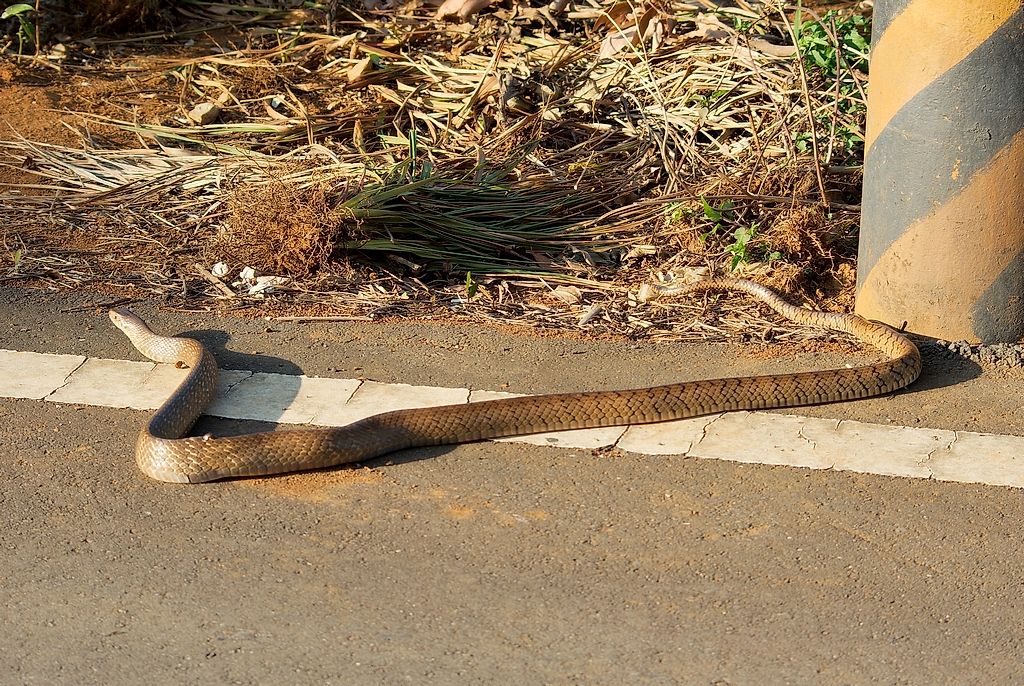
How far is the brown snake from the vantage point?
4859mm

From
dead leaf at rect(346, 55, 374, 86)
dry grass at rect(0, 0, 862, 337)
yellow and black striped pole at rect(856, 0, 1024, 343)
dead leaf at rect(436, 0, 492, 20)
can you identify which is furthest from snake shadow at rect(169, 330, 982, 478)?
dead leaf at rect(436, 0, 492, 20)

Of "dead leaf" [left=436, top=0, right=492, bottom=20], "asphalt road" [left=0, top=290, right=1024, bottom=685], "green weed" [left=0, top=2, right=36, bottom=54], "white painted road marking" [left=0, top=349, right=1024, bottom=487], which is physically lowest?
"asphalt road" [left=0, top=290, right=1024, bottom=685]

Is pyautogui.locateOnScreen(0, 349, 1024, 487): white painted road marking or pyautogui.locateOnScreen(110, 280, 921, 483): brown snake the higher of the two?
pyautogui.locateOnScreen(110, 280, 921, 483): brown snake

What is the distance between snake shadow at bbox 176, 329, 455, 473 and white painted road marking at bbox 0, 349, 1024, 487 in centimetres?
1

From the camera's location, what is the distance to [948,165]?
5914 mm

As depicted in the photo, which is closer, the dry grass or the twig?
the twig

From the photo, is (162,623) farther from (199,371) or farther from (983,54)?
(983,54)

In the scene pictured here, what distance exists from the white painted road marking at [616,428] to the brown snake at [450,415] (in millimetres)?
68

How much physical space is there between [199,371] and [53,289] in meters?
1.89

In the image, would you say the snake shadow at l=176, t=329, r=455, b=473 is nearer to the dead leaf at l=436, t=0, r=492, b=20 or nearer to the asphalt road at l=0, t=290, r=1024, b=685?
the asphalt road at l=0, t=290, r=1024, b=685

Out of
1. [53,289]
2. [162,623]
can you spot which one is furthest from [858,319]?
[53,289]

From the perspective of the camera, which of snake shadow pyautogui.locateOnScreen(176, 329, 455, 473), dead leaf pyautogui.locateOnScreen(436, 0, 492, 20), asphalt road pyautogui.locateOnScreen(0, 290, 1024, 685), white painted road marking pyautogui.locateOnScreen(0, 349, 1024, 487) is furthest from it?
dead leaf pyautogui.locateOnScreen(436, 0, 492, 20)

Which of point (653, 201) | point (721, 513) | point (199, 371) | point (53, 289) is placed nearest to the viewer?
point (721, 513)

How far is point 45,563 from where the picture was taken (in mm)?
4316
